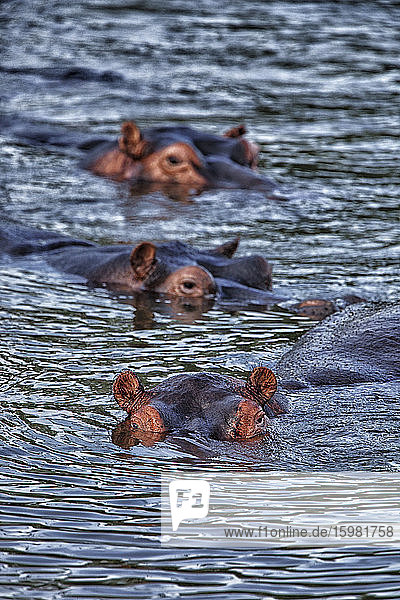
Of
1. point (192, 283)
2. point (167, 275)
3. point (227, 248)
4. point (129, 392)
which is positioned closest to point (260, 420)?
point (129, 392)

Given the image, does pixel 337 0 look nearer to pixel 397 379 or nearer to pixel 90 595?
pixel 397 379

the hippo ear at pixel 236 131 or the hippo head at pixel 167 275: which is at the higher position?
the hippo ear at pixel 236 131

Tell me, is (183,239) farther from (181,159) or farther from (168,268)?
(181,159)

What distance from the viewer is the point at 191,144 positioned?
33.1 ft

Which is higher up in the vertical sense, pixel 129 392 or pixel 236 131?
pixel 236 131

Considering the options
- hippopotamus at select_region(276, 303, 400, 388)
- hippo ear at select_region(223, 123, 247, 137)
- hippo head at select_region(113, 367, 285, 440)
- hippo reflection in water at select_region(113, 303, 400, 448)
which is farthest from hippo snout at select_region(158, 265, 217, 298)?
hippo ear at select_region(223, 123, 247, 137)

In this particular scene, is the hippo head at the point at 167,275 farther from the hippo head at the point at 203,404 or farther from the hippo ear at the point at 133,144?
the hippo ear at the point at 133,144

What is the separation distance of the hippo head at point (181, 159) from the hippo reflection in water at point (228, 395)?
4.54 m

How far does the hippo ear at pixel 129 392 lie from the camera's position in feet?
15.4

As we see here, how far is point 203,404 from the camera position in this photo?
455cm

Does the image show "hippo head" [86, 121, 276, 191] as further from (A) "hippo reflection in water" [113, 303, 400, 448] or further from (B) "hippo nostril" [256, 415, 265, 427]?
(B) "hippo nostril" [256, 415, 265, 427]

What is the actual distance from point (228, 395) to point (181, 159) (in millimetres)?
5747

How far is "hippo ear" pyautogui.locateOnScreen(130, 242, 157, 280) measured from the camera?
283 inches

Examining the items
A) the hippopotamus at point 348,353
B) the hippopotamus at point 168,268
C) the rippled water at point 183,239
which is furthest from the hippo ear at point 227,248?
the hippopotamus at point 348,353
